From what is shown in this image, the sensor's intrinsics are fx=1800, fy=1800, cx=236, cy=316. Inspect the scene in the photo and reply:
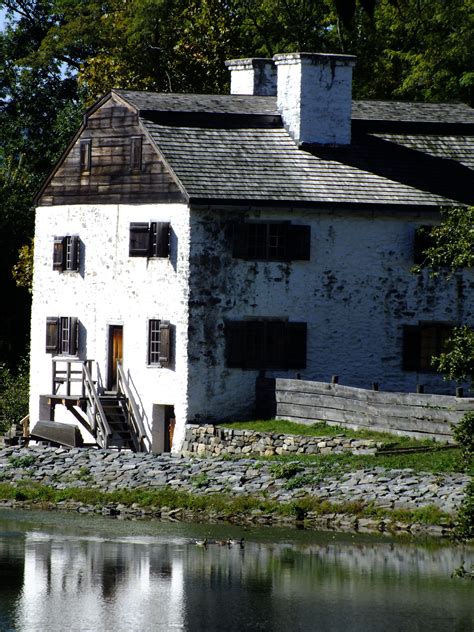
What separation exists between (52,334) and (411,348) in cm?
984

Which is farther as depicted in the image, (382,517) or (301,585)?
(382,517)

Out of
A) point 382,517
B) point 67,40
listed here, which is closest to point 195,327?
point 382,517

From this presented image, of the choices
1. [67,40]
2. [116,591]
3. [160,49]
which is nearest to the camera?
[116,591]

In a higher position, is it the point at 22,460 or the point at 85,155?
the point at 85,155

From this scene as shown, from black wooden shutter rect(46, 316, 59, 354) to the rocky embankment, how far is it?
16.8 ft

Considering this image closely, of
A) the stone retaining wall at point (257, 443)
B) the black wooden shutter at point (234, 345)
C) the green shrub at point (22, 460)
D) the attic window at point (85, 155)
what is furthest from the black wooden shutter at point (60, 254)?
the green shrub at point (22, 460)

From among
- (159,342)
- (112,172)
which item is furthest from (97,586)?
(112,172)

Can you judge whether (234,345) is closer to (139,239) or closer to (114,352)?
(139,239)

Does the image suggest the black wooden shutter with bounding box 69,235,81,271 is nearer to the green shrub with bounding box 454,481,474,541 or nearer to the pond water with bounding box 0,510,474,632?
the pond water with bounding box 0,510,474,632

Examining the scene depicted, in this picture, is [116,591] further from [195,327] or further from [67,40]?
[67,40]

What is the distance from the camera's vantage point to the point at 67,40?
216 ft

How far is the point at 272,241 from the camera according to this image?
44000 millimetres

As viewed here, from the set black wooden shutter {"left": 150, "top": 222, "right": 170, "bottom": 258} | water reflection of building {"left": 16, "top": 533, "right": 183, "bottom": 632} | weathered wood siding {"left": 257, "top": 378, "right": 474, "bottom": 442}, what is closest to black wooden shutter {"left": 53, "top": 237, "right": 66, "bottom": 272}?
black wooden shutter {"left": 150, "top": 222, "right": 170, "bottom": 258}

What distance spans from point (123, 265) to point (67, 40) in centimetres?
2209
